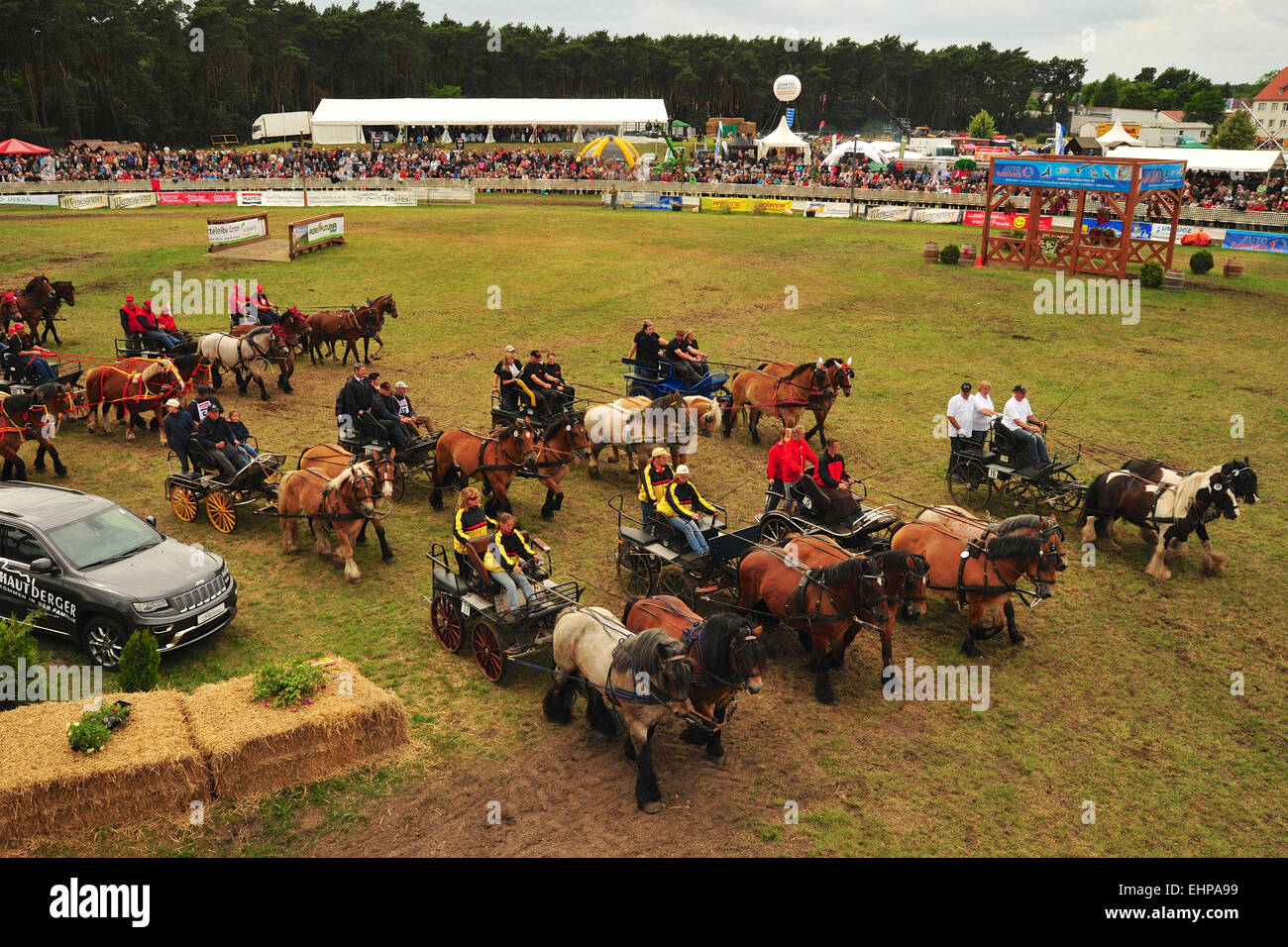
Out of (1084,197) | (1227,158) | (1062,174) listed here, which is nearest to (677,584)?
(1062,174)

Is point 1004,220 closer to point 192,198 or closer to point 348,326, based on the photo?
point 348,326

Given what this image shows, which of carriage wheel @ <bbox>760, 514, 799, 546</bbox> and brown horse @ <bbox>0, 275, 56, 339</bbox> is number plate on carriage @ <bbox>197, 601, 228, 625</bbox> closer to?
carriage wheel @ <bbox>760, 514, 799, 546</bbox>

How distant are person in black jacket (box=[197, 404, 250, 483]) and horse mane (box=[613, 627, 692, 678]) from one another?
8633mm

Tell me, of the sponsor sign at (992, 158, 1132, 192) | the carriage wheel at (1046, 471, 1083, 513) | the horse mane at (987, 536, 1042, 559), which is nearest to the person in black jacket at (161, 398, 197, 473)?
the horse mane at (987, 536, 1042, 559)

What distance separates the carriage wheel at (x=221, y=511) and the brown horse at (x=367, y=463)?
5.16 ft

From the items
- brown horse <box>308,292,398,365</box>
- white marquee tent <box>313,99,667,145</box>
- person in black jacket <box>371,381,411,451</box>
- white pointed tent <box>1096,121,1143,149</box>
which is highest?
white marquee tent <box>313,99,667,145</box>

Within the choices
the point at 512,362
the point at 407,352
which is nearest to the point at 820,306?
the point at 407,352

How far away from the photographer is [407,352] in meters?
24.0

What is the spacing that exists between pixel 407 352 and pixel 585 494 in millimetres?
10150

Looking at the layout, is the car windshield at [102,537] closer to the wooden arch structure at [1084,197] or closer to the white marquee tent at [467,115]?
the wooden arch structure at [1084,197]

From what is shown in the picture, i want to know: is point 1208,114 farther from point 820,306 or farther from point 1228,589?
point 1228,589

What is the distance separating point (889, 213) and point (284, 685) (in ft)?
147

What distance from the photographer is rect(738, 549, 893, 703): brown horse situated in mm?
9898

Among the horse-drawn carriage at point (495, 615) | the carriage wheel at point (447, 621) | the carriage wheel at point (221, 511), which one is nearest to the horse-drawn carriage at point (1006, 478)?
the horse-drawn carriage at point (495, 615)
